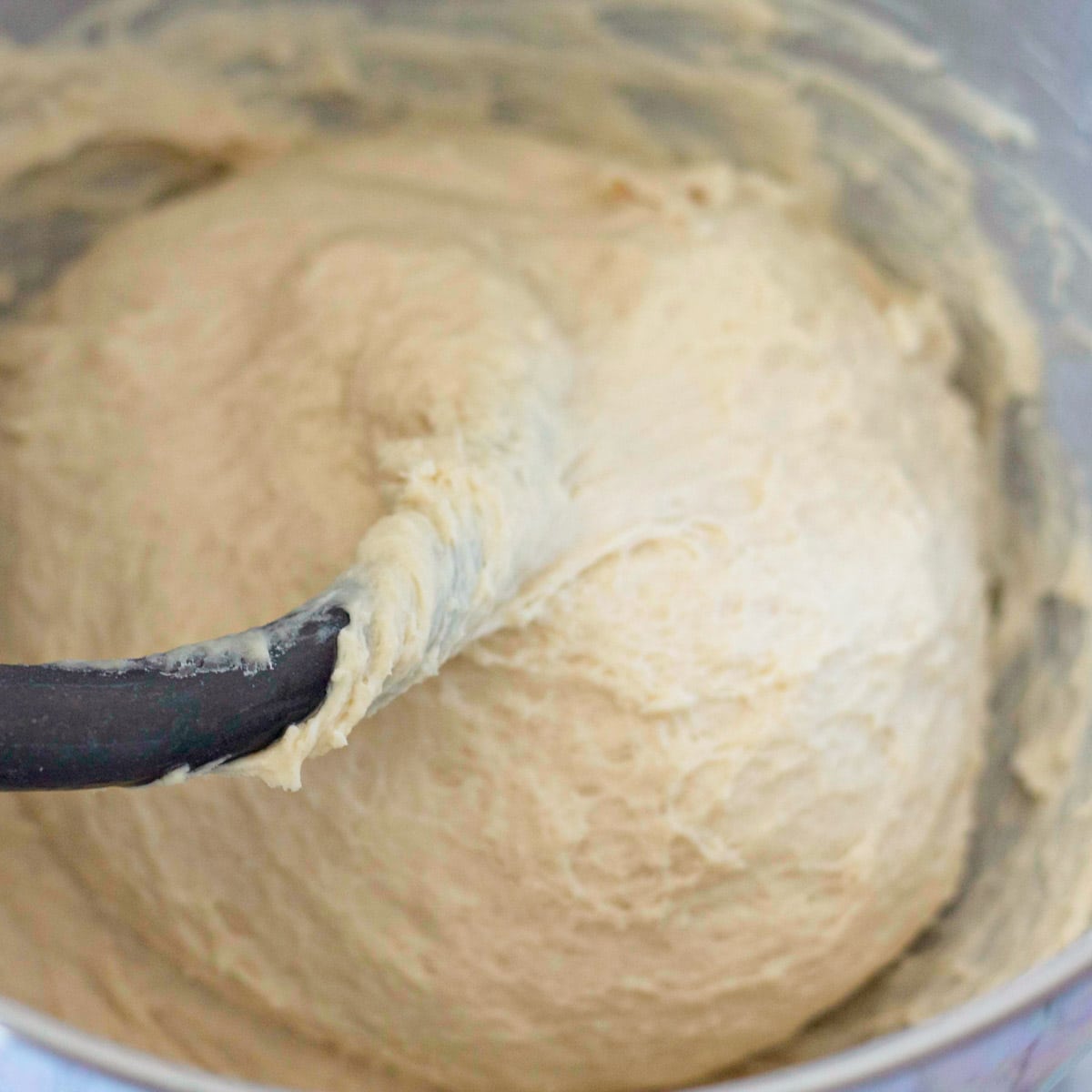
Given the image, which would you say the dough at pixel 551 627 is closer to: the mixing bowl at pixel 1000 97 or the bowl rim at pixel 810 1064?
the mixing bowl at pixel 1000 97

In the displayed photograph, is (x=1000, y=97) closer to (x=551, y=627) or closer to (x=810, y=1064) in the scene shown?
(x=551, y=627)

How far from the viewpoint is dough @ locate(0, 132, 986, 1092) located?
2.97 feet

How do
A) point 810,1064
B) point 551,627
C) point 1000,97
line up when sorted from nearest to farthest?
point 810,1064 → point 551,627 → point 1000,97

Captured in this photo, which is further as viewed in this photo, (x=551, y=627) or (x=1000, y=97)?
(x=1000, y=97)

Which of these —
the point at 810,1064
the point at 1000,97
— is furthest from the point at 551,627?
the point at 1000,97

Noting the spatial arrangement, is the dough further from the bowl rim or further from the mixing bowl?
the bowl rim

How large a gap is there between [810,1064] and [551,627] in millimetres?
436

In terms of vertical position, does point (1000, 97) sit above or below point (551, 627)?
above

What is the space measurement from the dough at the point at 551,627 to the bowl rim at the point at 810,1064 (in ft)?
1.22

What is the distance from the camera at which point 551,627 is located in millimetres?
898

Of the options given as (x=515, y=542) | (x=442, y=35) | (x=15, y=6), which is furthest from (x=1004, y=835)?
(x=15, y=6)

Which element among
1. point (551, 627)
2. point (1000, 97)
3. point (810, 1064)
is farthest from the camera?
point (1000, 97)

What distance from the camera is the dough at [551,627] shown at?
90cm

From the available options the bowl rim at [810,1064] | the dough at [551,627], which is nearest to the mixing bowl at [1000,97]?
the dough at [551,627]
